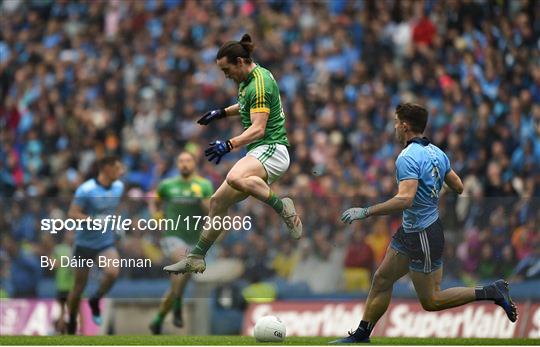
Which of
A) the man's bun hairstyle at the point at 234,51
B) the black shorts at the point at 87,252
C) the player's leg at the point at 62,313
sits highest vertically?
the man's bun hairstyle at the point at 234,51

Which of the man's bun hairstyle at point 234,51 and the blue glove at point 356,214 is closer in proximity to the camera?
the blue glove at point 356,214

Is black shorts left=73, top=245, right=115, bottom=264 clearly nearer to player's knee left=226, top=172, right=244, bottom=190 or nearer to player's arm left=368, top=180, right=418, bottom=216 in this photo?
player's knee left=226, top=172, right=244, bottom=190

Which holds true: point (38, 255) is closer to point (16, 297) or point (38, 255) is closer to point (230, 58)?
point (16, 297)

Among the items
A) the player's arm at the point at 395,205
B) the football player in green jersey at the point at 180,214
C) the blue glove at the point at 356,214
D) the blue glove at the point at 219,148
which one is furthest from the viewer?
the football player in green jersey at the point at 180,214

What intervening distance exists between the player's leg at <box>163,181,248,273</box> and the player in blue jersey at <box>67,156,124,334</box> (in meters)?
2.47

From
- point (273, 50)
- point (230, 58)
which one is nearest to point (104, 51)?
point (273, 50)

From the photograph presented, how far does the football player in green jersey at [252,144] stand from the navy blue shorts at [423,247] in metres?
1.34

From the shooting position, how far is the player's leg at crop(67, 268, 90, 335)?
1695 centimetres

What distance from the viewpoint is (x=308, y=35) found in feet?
82.6

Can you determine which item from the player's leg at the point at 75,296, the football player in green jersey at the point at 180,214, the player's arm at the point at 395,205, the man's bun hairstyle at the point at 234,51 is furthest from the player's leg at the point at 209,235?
the player's leg at the point at 75,296

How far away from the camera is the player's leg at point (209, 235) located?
14318 millimetres

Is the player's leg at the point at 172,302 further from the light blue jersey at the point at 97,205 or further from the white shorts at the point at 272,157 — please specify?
the white shorts at the point at 272,157

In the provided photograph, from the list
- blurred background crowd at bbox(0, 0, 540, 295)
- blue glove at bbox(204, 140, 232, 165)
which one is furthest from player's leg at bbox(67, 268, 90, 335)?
blue glove at bbox(204, 140, 232, 165)

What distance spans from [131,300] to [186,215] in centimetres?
150
